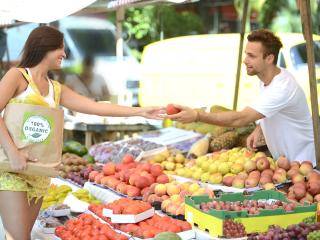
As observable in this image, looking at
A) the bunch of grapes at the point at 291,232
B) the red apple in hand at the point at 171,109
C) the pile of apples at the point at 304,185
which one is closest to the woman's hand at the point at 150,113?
the red apple in hand at the point at 171,109

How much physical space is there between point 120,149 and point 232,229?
356 centimetres

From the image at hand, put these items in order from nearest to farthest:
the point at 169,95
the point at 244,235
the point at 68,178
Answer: the point at 244,235
the point at 68,178
the point at 169,95

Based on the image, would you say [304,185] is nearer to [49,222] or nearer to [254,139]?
[254,139]

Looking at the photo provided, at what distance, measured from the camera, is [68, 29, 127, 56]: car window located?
14.1 metres

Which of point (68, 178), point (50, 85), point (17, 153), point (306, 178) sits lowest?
point (68, 178)

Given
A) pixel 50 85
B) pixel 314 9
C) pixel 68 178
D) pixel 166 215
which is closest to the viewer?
pixel 50 85

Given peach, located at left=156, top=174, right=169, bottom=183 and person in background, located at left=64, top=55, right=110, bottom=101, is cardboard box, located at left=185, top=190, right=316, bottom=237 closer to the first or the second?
peach, located at left=156, top=174, right=169, bottom=183

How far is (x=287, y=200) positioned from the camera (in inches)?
179

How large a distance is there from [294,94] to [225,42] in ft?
21.4

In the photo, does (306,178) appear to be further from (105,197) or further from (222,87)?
(222,87)

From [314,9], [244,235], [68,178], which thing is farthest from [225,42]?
[244,235]

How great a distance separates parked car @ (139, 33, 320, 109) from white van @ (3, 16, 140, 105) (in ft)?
0.84

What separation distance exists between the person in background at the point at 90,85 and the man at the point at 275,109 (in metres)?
5.79

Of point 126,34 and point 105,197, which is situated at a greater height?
point 126,34
